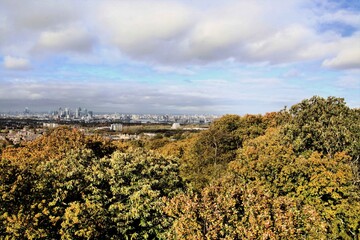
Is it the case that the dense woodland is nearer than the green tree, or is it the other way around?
the dense woodland

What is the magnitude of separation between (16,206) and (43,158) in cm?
1303

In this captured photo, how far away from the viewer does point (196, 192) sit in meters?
16.1

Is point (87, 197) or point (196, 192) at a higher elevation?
point (196, 192)

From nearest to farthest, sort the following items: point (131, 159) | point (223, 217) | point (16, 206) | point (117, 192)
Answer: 1. point (223, 217)
2. point (16, 206)
3. point (117, 192)
4. point (131, 159)

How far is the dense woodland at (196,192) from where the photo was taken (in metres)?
13.0

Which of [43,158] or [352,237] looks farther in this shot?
[43,158]

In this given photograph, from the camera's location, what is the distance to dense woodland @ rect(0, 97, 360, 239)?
1305cm

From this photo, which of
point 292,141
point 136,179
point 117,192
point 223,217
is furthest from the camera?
point 292,141

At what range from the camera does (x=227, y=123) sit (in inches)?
1761

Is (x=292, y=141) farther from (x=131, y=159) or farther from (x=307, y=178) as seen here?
(x=131, y=159)

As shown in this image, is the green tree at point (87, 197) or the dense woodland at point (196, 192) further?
the green tree at point (87, 197)

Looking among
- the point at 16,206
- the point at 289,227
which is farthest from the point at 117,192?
the point at 289,227

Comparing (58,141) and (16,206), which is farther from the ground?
(58,141)

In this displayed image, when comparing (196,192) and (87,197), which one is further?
(87,197)
